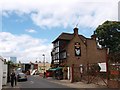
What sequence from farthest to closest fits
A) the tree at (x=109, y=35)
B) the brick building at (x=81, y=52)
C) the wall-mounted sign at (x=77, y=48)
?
the wall-mounted sign at (x=77, y=48), the brick building at (x=81, y=52), the tree at (x=109, y=35)

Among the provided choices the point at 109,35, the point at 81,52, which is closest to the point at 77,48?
the point at 81,52

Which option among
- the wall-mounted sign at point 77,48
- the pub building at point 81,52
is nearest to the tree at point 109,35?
the pub building at point 81,52

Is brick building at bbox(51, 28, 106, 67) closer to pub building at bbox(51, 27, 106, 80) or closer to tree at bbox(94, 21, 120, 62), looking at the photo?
pub building at bbox(51, 27, 106, 80)

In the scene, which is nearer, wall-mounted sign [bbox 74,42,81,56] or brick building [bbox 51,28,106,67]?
brick building [bbox 51,28,106,67]

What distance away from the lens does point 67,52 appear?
69.0 metres

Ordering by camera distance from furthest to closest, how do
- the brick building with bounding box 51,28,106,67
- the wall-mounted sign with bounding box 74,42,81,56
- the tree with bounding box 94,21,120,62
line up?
the wall-mounted sign with bounding box 74,42,81,56 < the brick building with bounding box 51,28,106,67 < the tree with bounding box 94,21,120,62

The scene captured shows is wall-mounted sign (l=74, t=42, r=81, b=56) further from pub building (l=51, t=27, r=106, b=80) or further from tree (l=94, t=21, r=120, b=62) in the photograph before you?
tree (l=94, t=21, r=120, b=62)

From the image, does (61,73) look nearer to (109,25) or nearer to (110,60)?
(109,25)

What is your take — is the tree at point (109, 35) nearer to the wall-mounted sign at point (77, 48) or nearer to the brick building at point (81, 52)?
the brick building at point (81, 52)

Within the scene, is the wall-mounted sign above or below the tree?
below

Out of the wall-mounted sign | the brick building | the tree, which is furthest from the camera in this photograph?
the wall-mounted sign

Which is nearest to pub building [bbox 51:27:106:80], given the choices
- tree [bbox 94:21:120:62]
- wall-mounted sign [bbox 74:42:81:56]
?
wall-mounted sign [bbox 74:42:81:56]

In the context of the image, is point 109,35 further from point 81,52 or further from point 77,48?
point 77,48

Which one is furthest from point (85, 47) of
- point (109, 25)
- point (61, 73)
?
point (61, 73)
